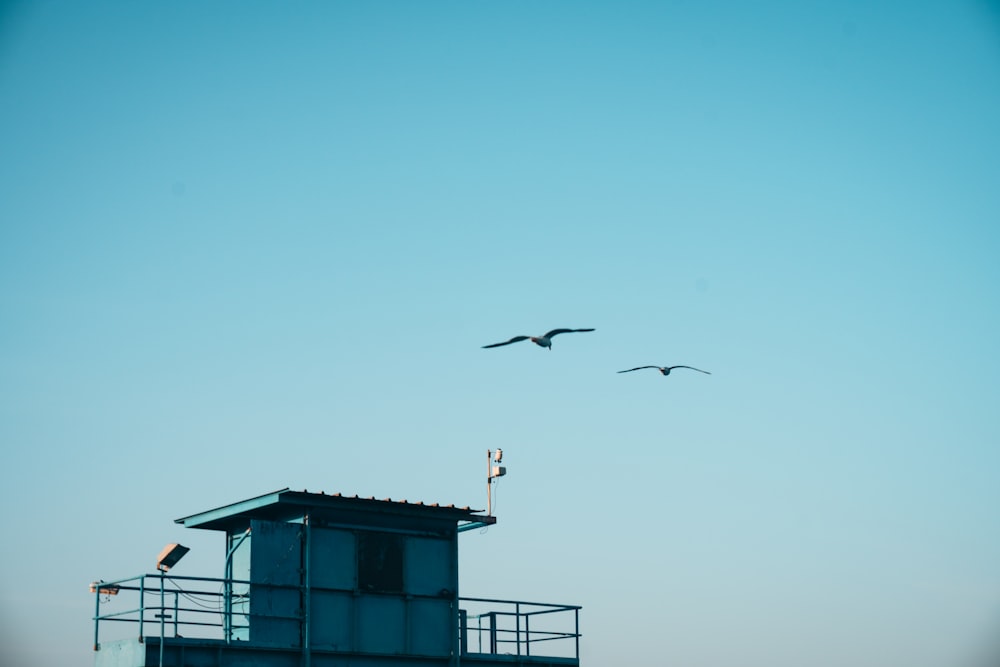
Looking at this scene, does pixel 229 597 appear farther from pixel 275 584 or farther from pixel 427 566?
pixel 427 566

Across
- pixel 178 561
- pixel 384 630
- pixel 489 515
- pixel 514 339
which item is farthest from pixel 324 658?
pixel 514 339

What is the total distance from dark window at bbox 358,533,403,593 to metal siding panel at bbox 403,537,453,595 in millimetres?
232

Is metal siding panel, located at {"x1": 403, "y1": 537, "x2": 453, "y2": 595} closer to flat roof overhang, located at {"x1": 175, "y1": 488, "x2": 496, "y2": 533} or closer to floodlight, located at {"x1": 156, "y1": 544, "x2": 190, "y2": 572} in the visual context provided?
flat roof overhang, located at {"x1": 175, "y1": 488, "x2": 496, "y2": 533}

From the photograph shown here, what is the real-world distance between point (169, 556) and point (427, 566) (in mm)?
6762

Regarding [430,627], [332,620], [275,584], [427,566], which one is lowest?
[430,627]

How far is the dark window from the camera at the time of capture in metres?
33.8

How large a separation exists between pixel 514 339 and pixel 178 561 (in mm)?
9878

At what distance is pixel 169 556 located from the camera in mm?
31562

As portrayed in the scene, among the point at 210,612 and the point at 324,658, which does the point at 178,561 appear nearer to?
the point at 210,612

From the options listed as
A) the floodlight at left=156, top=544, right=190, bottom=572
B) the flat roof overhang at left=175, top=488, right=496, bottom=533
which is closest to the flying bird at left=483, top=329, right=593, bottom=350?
the flat roof overhang at left=175, top=488, right=496, bottom=533

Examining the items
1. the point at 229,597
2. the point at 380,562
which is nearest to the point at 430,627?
the point at 380,562

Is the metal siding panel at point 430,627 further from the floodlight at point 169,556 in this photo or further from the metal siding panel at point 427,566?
the floodlight at point 169,556

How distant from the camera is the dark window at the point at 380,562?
3378cm

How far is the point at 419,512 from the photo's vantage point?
34781 mm
